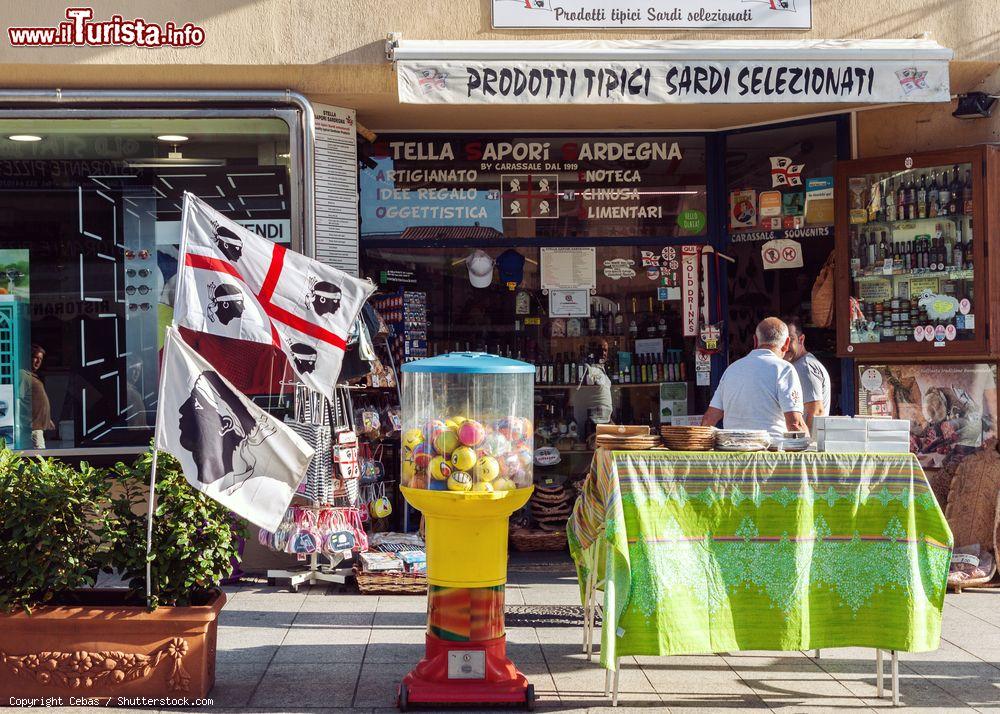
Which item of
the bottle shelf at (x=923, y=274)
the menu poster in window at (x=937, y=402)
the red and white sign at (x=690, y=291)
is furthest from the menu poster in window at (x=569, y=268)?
the menu poster in window at (x=937, y=402)

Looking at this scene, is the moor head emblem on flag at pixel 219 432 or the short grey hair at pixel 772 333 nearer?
the moor head emblem on flag at pixel 219 432

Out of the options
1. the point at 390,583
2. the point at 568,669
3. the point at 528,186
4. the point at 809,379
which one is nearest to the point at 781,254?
the point at 809,379

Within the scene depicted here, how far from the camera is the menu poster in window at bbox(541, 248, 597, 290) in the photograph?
30.1 feet

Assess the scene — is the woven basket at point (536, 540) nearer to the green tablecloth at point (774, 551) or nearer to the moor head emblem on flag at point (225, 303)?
the green tablecloth at point (774, 551)

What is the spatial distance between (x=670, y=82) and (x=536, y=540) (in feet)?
12.1

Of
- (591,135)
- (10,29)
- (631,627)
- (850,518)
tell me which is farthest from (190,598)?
(591,135)

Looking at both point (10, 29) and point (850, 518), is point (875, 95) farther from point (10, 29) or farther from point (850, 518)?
point (10, 29)

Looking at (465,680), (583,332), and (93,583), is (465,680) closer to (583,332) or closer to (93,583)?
(93,583)

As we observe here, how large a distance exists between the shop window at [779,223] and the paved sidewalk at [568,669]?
288cm

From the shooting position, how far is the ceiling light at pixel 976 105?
7.84 meters

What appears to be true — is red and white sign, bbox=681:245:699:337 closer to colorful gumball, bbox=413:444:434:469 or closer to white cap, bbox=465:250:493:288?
white cap, bbox=465:250:493:288

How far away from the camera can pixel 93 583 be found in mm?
5141

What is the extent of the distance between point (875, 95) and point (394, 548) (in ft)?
15.0

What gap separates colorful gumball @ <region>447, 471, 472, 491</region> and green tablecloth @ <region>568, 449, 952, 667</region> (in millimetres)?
660
